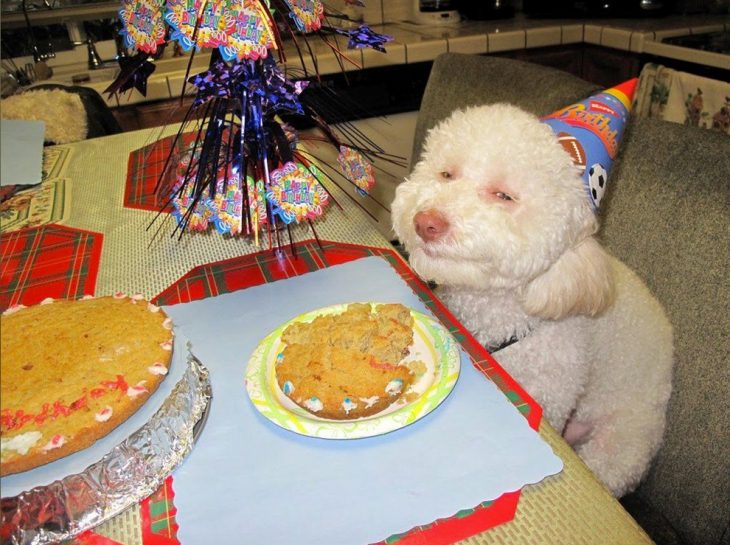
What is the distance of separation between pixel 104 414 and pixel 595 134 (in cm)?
81

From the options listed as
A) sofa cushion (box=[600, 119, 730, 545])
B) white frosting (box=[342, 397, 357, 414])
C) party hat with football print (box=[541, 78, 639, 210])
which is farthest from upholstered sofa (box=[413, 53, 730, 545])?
white frosting (box=[342, 397, 357, 414])

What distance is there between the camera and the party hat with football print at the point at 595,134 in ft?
2.88

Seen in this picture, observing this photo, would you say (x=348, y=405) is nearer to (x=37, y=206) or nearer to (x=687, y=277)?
(x=687, y=277)

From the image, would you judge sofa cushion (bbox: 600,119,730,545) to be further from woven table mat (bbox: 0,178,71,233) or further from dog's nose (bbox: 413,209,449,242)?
woven table mat (bbox: 0,178,71,233)

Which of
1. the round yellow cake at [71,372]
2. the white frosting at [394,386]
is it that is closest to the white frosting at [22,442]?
the round yellow cake at [71,372]

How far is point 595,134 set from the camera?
0.88 metres

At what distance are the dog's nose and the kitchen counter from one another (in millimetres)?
1328

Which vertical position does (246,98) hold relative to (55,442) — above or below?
above

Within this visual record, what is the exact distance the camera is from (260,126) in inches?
34.2

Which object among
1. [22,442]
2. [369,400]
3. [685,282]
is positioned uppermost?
[22,442]

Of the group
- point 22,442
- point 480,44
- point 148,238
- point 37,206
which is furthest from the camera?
point 480,44

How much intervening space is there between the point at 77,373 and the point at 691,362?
99 centimetres

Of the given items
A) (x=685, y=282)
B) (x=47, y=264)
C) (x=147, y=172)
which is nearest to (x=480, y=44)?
(x=147, y=172)

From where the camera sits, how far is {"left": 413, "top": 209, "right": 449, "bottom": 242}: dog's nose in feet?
2.76
